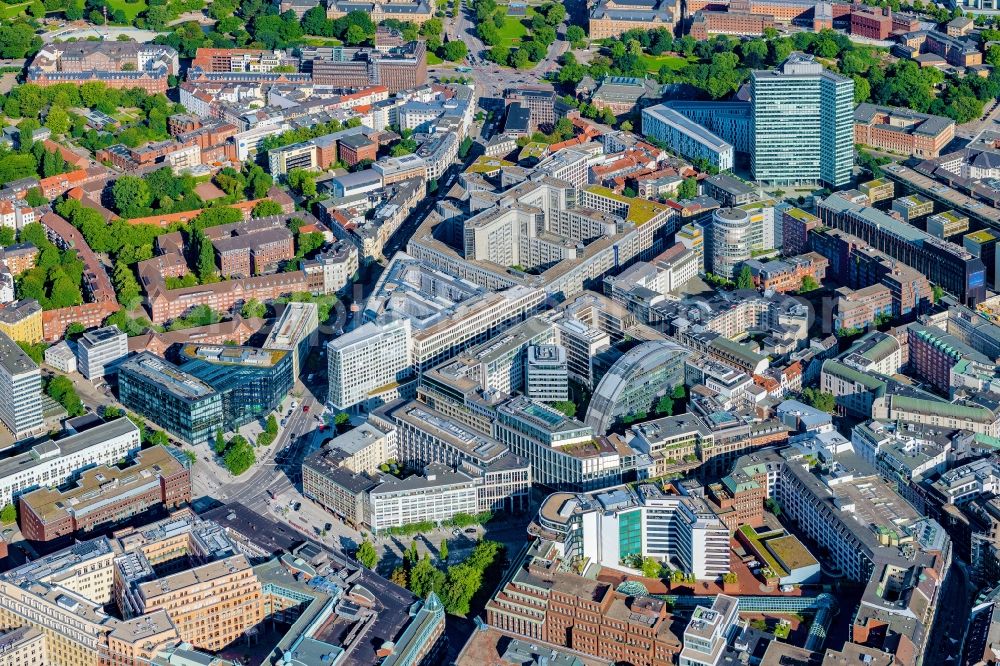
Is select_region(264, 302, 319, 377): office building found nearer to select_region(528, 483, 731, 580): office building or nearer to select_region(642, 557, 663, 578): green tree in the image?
select_region(528, 483, 731, 580): office building

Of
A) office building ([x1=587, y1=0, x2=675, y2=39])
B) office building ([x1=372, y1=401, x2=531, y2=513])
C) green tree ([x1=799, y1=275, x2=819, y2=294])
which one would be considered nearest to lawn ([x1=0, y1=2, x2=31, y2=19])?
office building ([x1=587, y1=0, x2=675, y2=39])

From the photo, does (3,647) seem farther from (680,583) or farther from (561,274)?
(561,274)

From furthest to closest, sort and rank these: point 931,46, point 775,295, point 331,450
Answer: point 931,46 → point 775,295 → point 331,450

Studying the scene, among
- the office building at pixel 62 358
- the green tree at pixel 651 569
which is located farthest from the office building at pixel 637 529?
the office building at pixel 62 358

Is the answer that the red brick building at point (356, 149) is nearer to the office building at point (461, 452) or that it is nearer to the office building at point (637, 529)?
the office building at point (461, 452)

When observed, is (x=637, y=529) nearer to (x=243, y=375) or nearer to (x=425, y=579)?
(x=425, y=579)

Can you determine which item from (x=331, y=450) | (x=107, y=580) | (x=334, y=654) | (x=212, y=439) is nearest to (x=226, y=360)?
(x=212, y=439)

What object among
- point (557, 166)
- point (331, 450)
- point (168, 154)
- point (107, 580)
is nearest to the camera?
point (107, 580)
